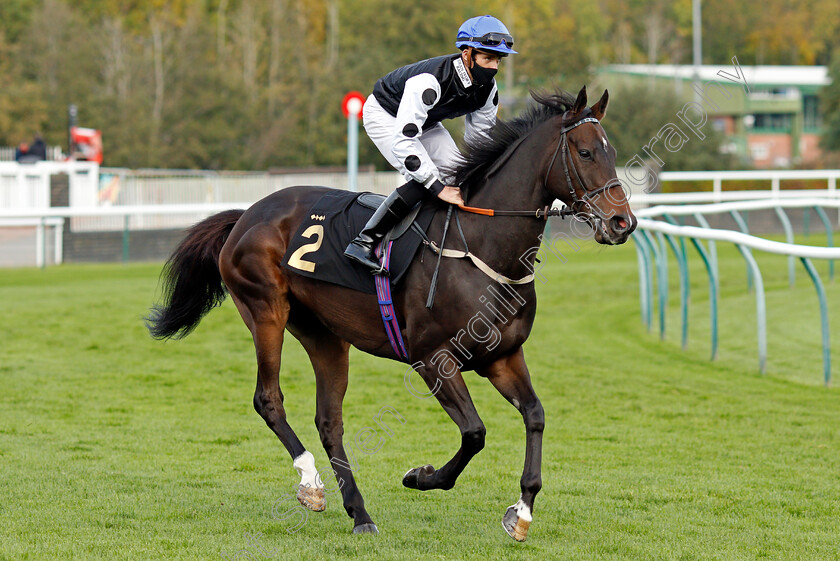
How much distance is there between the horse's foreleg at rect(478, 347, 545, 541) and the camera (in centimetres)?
379

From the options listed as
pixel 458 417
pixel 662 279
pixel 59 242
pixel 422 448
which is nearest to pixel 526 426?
pixel 458 417

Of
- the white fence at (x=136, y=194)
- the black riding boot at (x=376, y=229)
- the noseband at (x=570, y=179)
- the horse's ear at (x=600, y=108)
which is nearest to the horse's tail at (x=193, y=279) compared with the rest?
the black riding boot at (x=376, y=229)

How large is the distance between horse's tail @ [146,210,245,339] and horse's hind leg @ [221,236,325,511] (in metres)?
0.37

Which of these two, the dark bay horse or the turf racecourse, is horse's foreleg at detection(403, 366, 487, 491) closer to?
the dark bay horse

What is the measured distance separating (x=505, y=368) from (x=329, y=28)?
44.7 metres

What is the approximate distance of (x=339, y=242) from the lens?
14.5 ft

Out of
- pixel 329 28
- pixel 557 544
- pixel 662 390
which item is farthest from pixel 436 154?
pixel 329 28

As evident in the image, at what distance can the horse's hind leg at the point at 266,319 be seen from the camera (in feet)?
15.0

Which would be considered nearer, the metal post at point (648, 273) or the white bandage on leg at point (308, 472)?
the white bandage on leg at point (308, 472)

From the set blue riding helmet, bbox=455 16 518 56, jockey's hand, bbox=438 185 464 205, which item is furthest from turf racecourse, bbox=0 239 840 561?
blue riding helmet, bbox=455 16 518 56

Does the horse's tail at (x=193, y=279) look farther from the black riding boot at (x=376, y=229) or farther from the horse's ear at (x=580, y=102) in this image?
the horse's ear at (x=580, y=102)

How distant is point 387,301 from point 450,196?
50 cm

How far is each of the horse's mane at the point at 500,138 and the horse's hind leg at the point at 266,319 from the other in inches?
40.1

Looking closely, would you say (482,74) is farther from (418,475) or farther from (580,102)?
(418,475)
